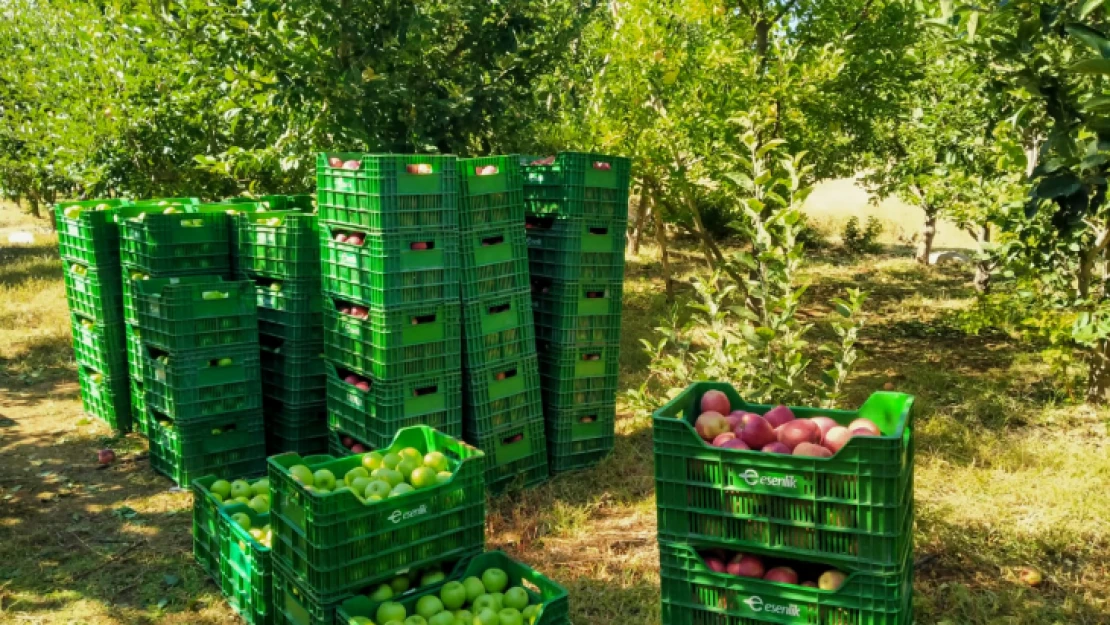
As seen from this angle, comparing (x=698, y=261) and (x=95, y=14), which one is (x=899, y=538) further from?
(x=698, y=261)

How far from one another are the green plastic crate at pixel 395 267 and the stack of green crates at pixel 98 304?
8.27 feet

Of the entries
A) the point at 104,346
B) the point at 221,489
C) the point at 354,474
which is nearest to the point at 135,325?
the point at 104,346

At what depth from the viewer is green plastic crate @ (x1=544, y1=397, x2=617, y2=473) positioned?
6.15 m

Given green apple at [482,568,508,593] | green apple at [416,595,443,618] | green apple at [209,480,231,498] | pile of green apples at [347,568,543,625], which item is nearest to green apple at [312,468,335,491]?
pile of green apples at [347,568,543,625]

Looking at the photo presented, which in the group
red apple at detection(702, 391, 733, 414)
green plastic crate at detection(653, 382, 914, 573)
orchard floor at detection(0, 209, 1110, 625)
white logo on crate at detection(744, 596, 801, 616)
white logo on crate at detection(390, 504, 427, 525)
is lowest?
orchard floor at detection(0, 209, 1110, 625)

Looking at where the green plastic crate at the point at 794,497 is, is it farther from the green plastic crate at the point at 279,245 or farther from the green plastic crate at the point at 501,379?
the green plastic crate at the point at 279,245

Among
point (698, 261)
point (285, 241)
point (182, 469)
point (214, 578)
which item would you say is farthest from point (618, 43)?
point (698, 261)

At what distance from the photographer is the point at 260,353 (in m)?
6.38

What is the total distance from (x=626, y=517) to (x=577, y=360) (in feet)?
4.06

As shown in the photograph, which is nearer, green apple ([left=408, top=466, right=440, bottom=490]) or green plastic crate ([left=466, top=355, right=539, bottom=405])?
green apple ([left=408, top=466, right=440, bottom=490])

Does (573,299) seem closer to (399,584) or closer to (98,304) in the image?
(399,584)

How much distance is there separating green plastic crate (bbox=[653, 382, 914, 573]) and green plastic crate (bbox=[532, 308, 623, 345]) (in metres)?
2.68

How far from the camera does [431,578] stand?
3.98 m

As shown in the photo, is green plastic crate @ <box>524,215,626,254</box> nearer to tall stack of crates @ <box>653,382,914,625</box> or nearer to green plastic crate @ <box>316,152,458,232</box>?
green plastic crate @ <box>316,152,458,232</box>
